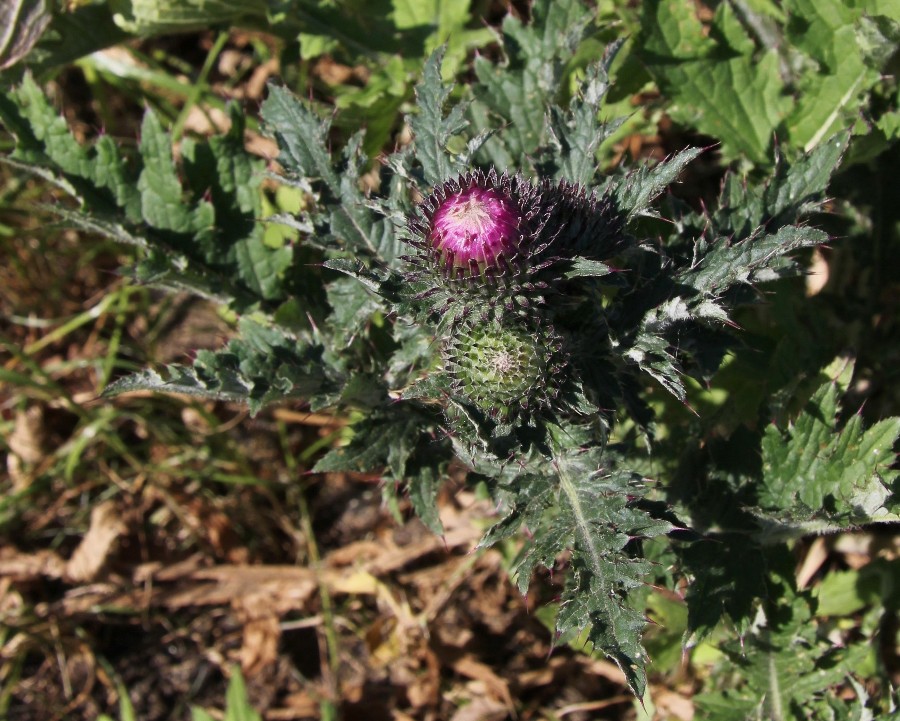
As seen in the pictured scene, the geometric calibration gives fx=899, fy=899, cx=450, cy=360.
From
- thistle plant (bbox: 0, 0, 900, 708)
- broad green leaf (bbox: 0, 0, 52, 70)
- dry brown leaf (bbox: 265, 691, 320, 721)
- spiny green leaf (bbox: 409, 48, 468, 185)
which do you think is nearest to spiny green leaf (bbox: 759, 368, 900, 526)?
thistle plant (bbox: 0, 0, 900, 708)

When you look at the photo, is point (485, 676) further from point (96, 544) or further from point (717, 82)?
point (717, 82)

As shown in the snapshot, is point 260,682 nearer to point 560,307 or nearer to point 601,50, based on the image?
point 560,307

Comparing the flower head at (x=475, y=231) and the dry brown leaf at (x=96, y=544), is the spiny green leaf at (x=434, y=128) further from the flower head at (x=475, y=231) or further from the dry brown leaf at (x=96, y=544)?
the dry brown leaf at (x=96, y=544)

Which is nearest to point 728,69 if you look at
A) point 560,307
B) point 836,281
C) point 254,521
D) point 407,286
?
point 836,281

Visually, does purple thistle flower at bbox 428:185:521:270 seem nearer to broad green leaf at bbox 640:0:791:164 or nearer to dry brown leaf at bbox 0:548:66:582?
broad green leaf at bbox 640:0:791:164

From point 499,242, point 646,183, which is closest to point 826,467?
point 646,183

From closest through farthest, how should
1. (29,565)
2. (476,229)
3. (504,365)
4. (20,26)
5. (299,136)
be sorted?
(476,229) < (504,365) < (299,136) < (20,26) < (29,565)
